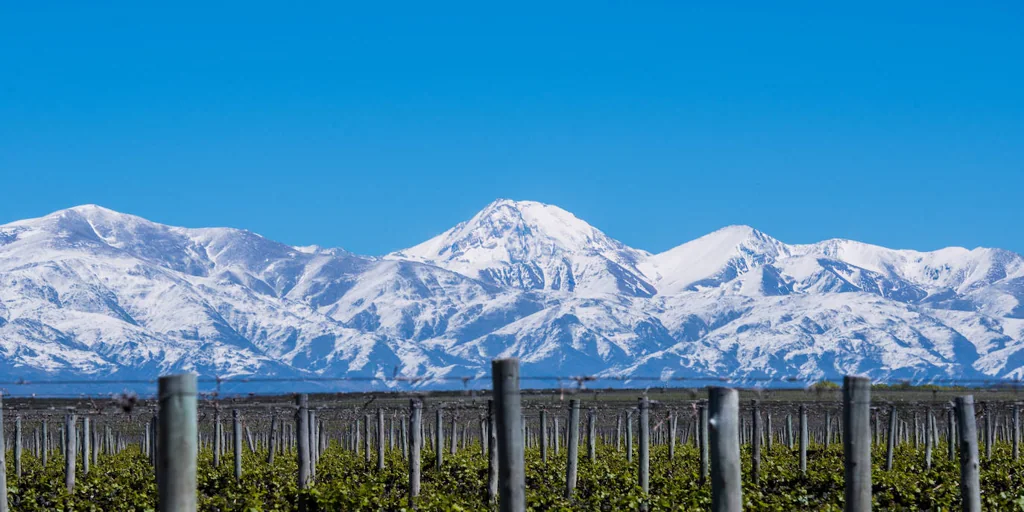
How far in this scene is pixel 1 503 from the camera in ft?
58.3

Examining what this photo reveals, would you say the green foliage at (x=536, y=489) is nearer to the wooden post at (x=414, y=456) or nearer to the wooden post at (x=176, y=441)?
the wooden post at (x=414, y=456)

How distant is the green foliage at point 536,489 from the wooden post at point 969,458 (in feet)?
22.6

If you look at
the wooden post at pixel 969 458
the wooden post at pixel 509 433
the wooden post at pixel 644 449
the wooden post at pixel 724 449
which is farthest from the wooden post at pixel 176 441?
the wooden post at pixel 644 449

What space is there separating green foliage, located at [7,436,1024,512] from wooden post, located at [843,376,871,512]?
10788 mm

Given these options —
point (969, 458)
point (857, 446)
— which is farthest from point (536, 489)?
point (857, 446)

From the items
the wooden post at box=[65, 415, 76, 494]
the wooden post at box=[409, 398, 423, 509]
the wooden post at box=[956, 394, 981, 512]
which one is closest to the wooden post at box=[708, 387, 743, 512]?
the wooden post at box=[956, 394, 981, 512]

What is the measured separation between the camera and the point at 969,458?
16484 mm

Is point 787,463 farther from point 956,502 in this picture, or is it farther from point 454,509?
point 454,509

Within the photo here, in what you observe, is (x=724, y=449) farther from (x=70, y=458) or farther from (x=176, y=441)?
(x=70, y=458)

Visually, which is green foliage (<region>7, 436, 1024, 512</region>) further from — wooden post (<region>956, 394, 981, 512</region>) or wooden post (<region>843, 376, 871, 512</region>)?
wooden post (<region>843, 376, 871, 512</region>)

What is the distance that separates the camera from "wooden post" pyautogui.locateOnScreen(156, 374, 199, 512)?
976cm

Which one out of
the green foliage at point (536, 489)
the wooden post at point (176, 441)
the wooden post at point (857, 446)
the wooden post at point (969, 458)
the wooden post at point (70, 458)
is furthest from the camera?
the wooden post at point (70, 458)

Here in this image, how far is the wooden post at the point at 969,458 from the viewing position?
16.5m

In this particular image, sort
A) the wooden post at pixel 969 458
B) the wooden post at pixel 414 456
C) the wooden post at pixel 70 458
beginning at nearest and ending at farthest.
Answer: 1. the wooden post at pixel 969 458
2. the wooden post at pixel 414 456
3. the wooden post at pixel 70 458
